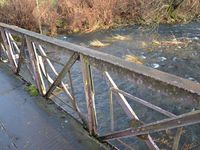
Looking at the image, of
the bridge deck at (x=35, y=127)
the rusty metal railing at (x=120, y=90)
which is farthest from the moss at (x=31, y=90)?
the rusty metal railing at (x=120, y=90)

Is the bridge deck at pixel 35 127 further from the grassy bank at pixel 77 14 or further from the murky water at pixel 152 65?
the grassy bank at pixel 77 14

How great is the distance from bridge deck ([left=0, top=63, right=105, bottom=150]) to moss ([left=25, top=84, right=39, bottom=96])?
7 cm

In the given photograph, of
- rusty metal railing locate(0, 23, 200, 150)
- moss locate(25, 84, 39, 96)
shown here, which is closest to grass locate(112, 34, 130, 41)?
moss locate(25, 84, 39, 96)

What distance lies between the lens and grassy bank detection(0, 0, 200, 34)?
15.8 metres

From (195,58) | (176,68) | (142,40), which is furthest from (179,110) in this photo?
(142,40)

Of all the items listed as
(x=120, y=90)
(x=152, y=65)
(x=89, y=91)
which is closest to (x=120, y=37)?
(x=152, y=65)

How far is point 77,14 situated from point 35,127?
13.3 metres

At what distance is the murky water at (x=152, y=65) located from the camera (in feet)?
20.3

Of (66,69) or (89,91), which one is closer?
(89,91)

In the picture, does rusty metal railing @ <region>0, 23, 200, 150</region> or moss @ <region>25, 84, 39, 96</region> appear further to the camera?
moss @ <region>25, 84, 39, 96</region>

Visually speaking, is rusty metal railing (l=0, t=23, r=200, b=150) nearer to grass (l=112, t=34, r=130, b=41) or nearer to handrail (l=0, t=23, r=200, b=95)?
handrail (l=0, t=23, r=200, b=95)

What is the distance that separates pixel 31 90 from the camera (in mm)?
5102

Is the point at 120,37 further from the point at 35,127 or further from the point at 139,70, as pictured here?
the point at 139,70

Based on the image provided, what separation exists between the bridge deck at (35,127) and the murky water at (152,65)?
905 millimetres
